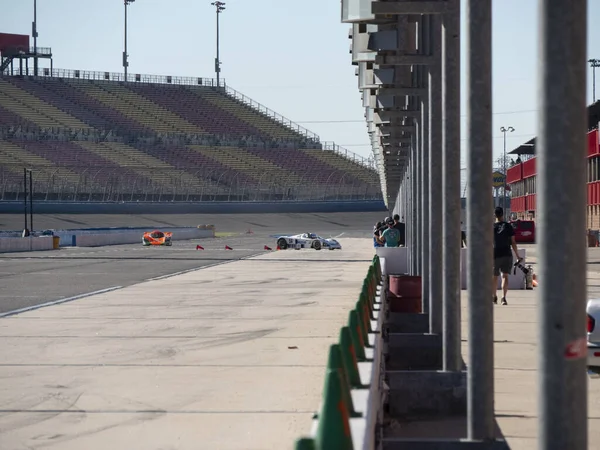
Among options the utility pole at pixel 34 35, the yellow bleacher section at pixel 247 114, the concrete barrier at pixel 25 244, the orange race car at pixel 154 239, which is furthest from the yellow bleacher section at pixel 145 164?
the concrete barrier at pixel 25 244

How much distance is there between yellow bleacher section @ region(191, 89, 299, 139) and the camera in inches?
4695

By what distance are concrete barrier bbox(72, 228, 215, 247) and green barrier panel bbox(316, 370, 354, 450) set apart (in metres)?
64.1

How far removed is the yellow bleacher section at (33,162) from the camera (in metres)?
96.2

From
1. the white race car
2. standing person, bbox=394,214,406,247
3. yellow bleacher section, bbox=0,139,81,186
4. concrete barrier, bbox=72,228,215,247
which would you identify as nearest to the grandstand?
yellow bleacher section, bbox=0,139,81,186

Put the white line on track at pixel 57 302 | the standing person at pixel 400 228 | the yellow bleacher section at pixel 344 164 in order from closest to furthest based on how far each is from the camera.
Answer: the white line on track at pixel 57 302
the standing person at pixel 400 228
the yellow bleacher section at pixel 344 164

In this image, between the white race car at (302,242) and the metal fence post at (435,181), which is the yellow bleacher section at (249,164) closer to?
the white race car at (302,242)

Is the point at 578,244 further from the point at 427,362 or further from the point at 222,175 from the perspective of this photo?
the point at 222,175

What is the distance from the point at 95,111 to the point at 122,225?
19967mm

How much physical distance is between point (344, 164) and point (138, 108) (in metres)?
22.2

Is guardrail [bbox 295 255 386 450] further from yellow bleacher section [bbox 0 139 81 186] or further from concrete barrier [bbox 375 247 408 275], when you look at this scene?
yellow bleacher section [bbox 0 139 81 186]

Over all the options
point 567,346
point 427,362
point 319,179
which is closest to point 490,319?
point 567,346

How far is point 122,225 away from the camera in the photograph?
97500mm

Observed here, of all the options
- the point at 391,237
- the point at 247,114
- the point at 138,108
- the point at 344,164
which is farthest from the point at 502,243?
the point at 247,114

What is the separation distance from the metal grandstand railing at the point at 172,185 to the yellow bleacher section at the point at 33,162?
0.09m
